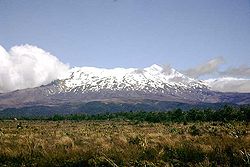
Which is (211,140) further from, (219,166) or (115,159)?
(115,159)

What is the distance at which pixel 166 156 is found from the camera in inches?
382

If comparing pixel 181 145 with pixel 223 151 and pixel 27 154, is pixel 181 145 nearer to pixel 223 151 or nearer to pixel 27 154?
pixel 223 151

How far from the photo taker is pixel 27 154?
35.9 feet

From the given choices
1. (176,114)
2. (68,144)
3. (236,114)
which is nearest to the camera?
(68,144)

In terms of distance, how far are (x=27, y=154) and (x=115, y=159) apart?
3272 mm

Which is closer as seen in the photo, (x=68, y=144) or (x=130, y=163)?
(x=130, y=163)

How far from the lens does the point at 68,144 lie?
12328 millimetres

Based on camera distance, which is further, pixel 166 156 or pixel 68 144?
pixel 68 144

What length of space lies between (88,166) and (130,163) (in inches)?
51.0

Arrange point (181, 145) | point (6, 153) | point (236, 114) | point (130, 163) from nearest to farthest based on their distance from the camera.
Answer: point (130, 163) < point (181, 145) < point (6, 153) < point (236, 114)

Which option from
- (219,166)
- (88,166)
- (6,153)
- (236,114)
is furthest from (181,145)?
(236,114)

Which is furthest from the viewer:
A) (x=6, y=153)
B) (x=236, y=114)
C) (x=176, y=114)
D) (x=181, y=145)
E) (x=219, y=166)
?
(x=176, y=114)

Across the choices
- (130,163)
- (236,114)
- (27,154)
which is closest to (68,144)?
(27,154)

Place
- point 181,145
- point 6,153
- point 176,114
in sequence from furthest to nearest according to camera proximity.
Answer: point 176,114 → point 6,153 → point 181,145
